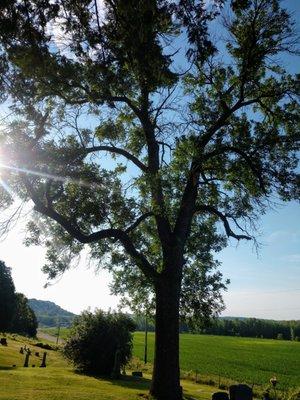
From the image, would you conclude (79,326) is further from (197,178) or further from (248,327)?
(248,327)

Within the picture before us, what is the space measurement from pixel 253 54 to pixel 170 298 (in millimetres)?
11014

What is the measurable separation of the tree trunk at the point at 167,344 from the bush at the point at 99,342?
A: 1096 centimetres

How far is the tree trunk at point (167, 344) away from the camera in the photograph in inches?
719

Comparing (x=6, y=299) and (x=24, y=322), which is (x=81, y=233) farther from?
(x=24, y=322)

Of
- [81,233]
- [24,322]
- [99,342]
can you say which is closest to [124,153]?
[81,233]

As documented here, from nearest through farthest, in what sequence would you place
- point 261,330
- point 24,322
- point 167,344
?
point 167,344, point 24,322, point 261,330

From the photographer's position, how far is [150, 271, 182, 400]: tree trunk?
18250 millimetres

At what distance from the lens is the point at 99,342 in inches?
1201

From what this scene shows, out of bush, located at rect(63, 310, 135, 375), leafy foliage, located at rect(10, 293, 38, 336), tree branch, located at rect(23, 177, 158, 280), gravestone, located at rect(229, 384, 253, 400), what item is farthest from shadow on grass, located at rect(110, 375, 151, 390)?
leafy foliage, located at rect(10, 293, 38, 336)


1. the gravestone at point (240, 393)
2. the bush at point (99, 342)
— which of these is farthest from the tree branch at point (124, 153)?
the bush at point (99, 342)

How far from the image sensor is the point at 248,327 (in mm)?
197875

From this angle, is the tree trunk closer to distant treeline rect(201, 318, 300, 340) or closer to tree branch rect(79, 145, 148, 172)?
→ tree branch rect(79, 145, 148, 172)

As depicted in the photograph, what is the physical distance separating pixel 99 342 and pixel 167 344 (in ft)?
42.9

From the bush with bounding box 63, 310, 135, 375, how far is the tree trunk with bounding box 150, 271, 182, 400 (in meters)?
11.0
